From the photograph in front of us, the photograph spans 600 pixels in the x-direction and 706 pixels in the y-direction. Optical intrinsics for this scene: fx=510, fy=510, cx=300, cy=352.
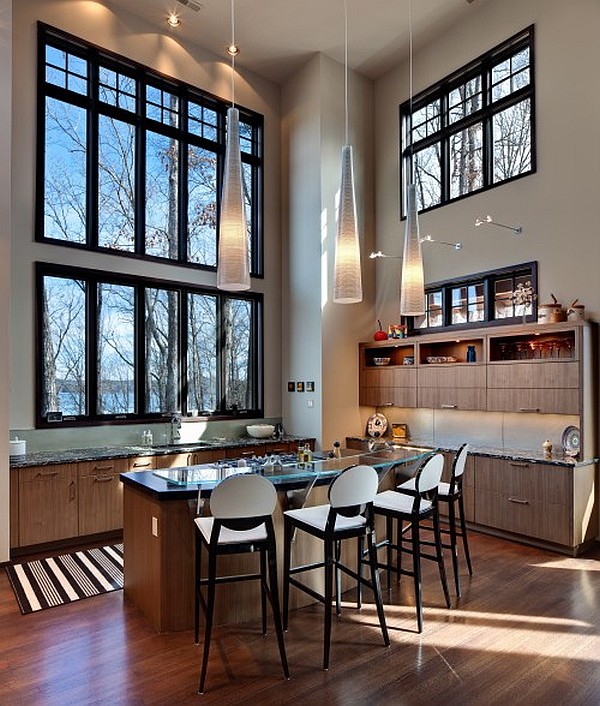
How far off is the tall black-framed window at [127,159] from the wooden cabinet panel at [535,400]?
3607 millimetres

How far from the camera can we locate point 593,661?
111 inches

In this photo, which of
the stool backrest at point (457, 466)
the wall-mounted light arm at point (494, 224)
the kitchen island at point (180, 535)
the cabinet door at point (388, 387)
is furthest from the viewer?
the cabinet door at point (388, 387)

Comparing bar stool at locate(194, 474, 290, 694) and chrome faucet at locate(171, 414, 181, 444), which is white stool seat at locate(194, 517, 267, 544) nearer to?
bar stool at locate(194, 474, 290, 694)

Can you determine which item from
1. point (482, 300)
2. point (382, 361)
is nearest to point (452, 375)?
point (482, 300)

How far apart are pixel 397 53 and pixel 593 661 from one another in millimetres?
6986

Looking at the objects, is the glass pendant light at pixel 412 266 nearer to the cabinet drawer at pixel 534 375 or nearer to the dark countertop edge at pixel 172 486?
the cabinet drawer at pixel 534 375

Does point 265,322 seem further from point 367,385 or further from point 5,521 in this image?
point 5,521

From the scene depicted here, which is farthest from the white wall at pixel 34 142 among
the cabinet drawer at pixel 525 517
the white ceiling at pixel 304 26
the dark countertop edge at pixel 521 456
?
the cabinet drawer at pixel 525 517

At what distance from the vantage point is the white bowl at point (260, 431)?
21.9ft

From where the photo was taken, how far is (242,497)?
2.70 meters

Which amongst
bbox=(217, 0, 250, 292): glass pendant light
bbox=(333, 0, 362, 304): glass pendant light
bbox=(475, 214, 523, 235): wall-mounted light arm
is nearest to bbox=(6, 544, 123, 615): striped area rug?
bbox=(217, 0, 250, 292): glass pendant light

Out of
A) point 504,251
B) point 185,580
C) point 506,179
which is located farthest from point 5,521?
point 506,179

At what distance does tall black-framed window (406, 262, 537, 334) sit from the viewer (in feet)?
17.9

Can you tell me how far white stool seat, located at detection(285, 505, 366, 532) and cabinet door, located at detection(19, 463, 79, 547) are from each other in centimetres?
251
